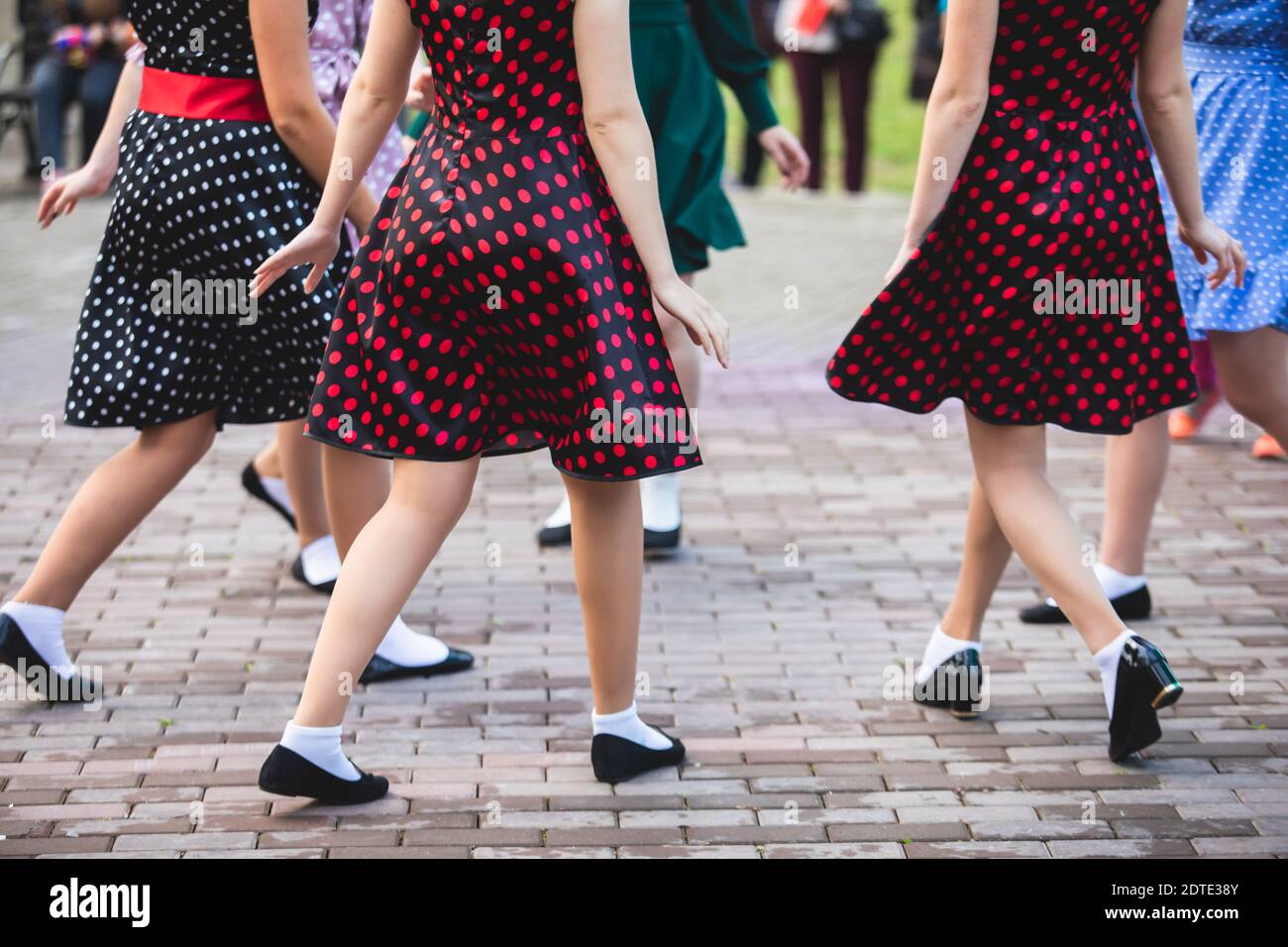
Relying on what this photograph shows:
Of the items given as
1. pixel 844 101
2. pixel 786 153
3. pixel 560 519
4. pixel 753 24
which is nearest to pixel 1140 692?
pixel 786 153

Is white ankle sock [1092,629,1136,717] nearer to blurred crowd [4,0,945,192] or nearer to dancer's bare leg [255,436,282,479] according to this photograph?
dancer's bare leg [255,436,282,479]

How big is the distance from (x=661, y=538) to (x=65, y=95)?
8.33 meters

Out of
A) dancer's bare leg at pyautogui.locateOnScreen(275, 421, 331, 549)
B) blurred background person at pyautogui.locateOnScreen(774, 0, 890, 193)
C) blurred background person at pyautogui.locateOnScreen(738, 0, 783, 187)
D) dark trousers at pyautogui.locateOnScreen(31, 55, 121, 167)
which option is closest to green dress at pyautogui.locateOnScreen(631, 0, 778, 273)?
dancer's bare leg at pyautogui.locateOnScreen(275, 421, 331, 549)

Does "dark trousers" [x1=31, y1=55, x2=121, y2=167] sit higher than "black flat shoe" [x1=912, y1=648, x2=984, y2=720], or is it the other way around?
"black flat shoe" [x1=912, y1=648, x2=984, y2=720]

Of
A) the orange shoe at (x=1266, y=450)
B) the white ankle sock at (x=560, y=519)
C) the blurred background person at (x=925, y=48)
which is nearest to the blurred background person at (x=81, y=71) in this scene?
the blurred background person at (x=925, y=48)

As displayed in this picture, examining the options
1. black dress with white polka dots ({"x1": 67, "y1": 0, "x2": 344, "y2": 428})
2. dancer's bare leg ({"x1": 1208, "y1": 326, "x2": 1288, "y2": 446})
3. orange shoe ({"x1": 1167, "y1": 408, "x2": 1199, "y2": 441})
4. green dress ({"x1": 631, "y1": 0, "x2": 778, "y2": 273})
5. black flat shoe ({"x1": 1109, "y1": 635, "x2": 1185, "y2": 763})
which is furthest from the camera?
orange shoe ({"x1": 1167, "y1": 408, "x2": 1199, "y2": 441})

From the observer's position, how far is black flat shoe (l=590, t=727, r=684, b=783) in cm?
337

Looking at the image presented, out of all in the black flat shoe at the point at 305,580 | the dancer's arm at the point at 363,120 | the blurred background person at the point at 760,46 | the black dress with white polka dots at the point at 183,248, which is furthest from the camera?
the blurred background person at the point at 760,46

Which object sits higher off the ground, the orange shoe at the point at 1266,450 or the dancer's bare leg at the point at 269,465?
the dancer's bare leg at the point at 269,465

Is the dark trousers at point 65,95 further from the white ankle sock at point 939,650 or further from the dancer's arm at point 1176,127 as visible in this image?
the dancer's arm at point 1176,127

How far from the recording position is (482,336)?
3080mm

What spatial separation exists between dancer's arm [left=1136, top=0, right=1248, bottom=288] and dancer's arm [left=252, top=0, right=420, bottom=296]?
58.8 inches

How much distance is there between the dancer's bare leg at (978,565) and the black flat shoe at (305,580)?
5.50 feet

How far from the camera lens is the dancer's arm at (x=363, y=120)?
3.05m
